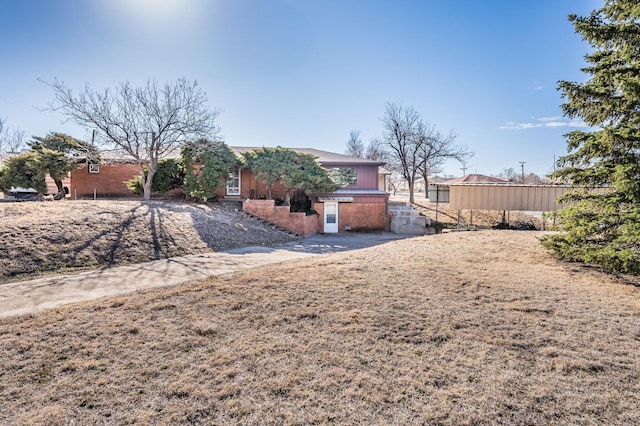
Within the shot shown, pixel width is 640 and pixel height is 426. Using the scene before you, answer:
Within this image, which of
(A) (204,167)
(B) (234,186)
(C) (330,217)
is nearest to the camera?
(A) (204,167)

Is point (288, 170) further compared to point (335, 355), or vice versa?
point (288, 170)

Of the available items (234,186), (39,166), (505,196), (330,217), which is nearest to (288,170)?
(330,217)

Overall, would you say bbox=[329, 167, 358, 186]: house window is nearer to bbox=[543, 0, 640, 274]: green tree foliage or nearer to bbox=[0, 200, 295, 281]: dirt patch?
bbox=[0, 200, 295, 281]: dirt patch

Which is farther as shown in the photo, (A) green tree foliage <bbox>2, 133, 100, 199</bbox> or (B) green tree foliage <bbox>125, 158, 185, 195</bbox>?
(B) green tree foliage <bbox>125, 158, 185, 195</bbox>

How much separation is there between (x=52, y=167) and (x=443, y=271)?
18.2 meters

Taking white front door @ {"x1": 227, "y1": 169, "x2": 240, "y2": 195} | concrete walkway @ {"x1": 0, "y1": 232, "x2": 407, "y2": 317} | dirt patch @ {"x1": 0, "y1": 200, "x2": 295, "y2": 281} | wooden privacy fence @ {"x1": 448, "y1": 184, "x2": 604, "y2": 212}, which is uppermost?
white front door @ {"x1": 227, "y1": 169, "x2": 240, "y2": 195}

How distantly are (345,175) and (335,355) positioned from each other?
17.8m

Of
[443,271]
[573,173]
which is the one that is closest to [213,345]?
[443,271]

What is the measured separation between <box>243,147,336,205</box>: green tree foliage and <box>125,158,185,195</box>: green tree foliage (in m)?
3.94

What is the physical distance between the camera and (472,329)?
160 inches

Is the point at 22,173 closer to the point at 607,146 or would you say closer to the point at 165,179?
the point at 165,179

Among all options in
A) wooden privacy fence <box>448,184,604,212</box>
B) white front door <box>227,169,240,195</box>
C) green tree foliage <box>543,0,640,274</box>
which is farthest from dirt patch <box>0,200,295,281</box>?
wooden privacy fence <box>448,184,604,212</box>

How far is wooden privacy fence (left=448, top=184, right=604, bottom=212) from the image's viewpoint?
17078mm

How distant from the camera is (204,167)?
16672 millimetres
